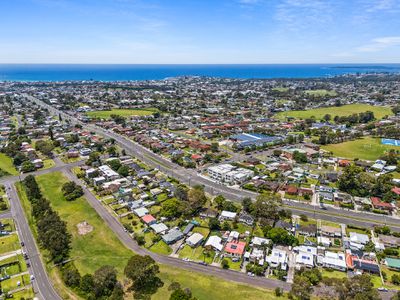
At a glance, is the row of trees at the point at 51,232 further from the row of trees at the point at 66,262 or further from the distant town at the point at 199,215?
the distant town at the point at 199,215

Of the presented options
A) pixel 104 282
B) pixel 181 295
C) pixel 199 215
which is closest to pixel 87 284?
pixel 104 282

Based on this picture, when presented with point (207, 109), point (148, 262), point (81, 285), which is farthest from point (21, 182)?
point (207, 109)

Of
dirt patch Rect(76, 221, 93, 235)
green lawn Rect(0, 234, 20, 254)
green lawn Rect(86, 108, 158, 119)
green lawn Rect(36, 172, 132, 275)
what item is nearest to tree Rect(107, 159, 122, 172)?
green lawn Rect(36, 172, 132, 275)

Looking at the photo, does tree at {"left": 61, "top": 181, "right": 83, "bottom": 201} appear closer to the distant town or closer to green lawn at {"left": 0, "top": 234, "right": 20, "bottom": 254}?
the distant town

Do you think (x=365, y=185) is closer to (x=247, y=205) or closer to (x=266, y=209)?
(x=266, y=209)

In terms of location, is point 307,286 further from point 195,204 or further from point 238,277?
point 195,204

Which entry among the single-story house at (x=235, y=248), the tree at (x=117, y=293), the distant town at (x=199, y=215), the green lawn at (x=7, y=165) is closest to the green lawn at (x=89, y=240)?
the distant town at (x=199, y=215)
